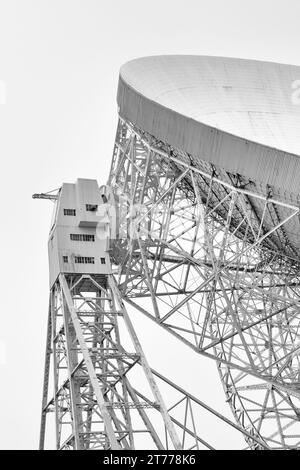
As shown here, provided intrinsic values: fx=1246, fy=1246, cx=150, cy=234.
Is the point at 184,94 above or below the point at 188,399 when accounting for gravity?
above

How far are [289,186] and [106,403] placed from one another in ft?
28.5

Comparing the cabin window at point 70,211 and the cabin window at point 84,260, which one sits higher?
the cabin window at point 70,211

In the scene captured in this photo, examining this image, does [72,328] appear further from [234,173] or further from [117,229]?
[234,173]

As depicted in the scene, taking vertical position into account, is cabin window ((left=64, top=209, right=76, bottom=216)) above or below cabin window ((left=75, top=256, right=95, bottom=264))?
above

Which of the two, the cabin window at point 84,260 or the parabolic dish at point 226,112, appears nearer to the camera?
the parabolic dish at point 226,112

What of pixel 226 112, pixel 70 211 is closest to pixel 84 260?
pixel 70 211

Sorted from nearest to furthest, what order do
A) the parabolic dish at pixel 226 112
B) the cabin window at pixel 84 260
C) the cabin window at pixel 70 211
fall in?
the parabolic dish at pixel 226 112 < the cabin window at pixel 84 260 < the cabin window at pixel 70 211

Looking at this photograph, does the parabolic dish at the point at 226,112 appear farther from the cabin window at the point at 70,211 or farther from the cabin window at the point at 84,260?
the cabin window at the point at 84,260

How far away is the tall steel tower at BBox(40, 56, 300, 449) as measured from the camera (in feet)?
112

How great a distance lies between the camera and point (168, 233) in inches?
1487

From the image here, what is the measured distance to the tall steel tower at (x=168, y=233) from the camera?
1347 inches

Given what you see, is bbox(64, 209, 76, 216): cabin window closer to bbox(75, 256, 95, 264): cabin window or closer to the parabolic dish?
bbox(75, 256, 95, 264): cabin window

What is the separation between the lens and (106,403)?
34.7 m
